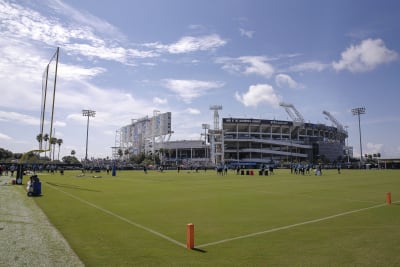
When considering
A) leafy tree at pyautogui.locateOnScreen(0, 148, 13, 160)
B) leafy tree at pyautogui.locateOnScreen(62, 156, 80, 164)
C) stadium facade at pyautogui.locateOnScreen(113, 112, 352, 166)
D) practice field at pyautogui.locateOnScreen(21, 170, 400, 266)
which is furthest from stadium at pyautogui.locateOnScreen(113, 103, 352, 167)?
practice field at pyautogui.locateOnScreen(21, 170, 400, 266)

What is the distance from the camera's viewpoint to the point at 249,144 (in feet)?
502

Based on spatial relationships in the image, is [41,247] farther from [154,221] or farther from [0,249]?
[154,221]

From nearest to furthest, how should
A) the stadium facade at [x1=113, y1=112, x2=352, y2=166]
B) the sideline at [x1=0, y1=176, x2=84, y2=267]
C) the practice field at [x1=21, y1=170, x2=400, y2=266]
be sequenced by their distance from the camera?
the sideline at [x1=0, y1=176, x2=84, y2=267], the practice field at [x1=21, y1=170, x2=400, y2=266], the stadium facade at [x1=113, y1=112, x2=352, y2=166]

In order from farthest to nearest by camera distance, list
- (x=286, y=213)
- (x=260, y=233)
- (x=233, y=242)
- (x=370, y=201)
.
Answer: (x=370, y=201) → (x=286, y=213) → (x=260, y=233) → (x=233, y=242)

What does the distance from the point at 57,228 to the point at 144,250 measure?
4.43m

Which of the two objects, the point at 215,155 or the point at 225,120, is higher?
the point at 225,120

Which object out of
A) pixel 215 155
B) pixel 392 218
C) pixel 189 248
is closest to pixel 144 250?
pixel 189 248

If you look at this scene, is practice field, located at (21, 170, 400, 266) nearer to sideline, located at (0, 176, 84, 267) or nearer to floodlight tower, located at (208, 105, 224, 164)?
sideline, located at (0, 176, 84, 267)

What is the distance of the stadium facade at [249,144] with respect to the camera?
14900 centimetres

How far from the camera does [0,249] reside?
8.14 meters

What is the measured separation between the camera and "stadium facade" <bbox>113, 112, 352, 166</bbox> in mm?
149000

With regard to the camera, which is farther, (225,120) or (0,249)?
(225,120)

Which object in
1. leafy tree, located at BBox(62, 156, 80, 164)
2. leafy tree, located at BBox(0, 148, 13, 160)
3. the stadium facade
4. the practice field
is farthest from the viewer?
leafy tree, located at BBox(62, 156, 80, 164)

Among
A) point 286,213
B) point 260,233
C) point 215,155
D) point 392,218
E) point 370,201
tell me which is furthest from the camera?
point 215,155
